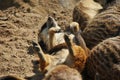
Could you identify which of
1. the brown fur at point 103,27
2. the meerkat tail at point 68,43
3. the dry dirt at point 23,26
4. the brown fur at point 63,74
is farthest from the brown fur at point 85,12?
the brown fur at point 63,74

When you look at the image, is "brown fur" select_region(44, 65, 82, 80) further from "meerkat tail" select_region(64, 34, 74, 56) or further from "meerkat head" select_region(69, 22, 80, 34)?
"meerkat head" select_region(69, 22, 80, 34)

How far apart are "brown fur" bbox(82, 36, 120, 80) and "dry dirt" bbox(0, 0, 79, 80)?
0.81 meters

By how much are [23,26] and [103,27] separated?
1711 mm

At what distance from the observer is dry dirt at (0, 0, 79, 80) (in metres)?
6.18

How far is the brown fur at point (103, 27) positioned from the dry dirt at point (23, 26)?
85cm

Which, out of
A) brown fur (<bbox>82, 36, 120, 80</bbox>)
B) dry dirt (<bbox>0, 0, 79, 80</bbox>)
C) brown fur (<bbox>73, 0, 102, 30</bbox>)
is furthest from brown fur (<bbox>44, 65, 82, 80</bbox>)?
brown fur (<bbox>73, 0, 102, 30</bbox>)

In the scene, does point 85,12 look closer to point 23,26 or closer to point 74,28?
point 74,28

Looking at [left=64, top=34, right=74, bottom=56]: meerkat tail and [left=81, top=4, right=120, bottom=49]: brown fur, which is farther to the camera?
[left=81, top=4, right=120, bottom=49]: brown fur

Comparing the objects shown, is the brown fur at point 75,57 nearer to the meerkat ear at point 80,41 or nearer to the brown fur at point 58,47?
the meerkat ear at point 80,41

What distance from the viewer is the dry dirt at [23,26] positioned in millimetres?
6176

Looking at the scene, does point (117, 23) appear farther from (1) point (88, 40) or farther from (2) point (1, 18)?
(2) point (1, 18)

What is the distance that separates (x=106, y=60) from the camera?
17.6ft

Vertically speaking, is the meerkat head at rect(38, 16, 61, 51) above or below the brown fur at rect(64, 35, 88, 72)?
below

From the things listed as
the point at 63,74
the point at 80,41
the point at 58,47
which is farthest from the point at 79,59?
the point at 63,74
